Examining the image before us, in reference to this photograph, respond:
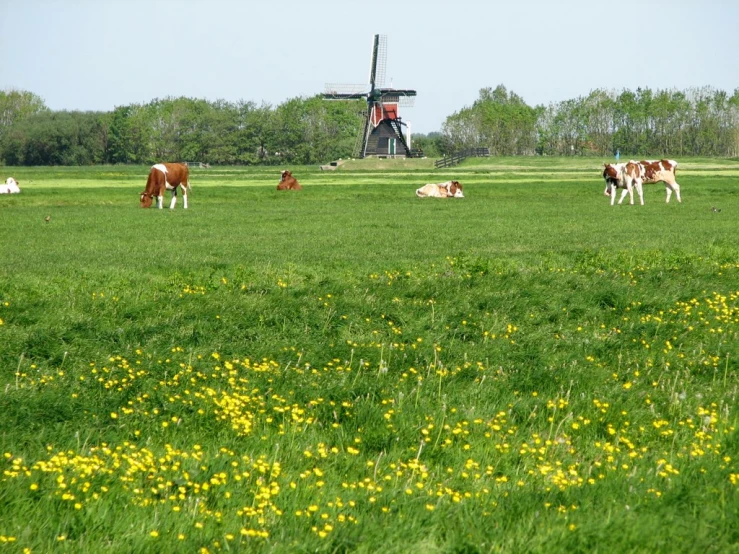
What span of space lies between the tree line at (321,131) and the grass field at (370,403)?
130579 millimetres

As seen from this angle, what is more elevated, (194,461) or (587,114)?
(587,114)

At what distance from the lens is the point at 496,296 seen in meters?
13.5

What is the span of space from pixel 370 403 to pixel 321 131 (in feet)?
478

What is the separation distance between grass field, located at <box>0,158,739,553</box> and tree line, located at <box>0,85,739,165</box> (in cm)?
13058

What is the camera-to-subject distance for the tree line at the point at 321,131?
149000 mm

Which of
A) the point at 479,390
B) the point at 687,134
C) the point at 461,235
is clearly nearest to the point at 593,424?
the point at 479,390

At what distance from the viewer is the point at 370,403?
9.06 m

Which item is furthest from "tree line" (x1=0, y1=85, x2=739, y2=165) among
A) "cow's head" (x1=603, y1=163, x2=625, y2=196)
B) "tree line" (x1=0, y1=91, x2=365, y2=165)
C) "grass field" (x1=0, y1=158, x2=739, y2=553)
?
"grass field" (x1=0, y1=158, x2=739, y2=553)

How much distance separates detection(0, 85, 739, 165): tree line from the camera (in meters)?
149

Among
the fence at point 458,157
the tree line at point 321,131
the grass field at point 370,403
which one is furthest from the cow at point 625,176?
the tree line at point 321,131

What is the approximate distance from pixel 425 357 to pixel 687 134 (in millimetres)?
153774

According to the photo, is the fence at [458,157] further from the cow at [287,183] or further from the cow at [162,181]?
the cow at [162,181]

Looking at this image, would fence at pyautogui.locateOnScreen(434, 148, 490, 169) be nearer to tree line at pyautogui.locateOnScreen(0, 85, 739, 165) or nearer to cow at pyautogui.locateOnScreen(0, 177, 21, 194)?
tree line at pyautogui.locateOnScreen(0, 85, 739, 165)

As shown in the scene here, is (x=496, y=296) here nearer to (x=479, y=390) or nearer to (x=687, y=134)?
(x=479, y=390)
